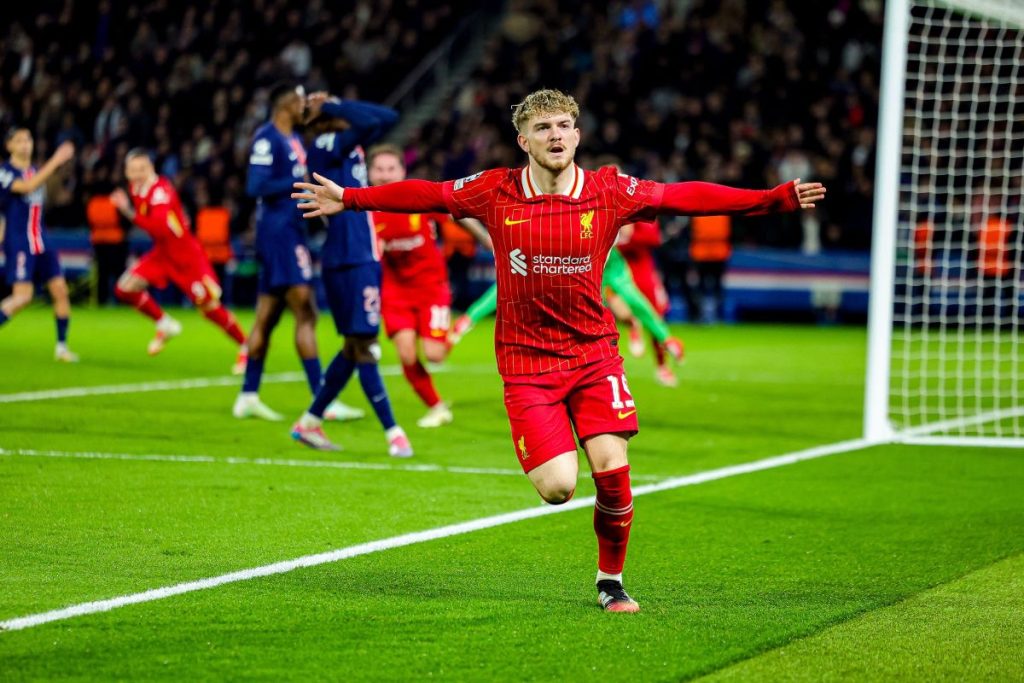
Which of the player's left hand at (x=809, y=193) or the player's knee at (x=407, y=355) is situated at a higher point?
the player's left hand at (x=809, y=193)

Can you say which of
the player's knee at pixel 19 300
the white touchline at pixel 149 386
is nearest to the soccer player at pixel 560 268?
the white touchline at pixel 149 386

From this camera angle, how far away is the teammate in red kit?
11.0 m

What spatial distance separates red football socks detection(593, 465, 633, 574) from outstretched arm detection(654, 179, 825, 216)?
3.40ft

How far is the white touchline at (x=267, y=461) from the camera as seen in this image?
897 cm

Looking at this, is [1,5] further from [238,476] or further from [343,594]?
[343,594]

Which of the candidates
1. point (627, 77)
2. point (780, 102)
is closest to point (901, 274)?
point (780, 102)

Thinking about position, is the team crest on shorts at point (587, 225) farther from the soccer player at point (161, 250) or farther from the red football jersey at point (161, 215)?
the red football jersey at point (161, 215)

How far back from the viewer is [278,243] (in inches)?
429

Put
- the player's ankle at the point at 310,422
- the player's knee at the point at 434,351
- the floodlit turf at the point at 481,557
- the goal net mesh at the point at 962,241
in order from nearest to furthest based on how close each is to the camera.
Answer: the floodlit turf at the point at 481,557, the player's ankle at the point at 310,422, the player's knee at the point at 434,351, the goal net mesh at the point at 962,241

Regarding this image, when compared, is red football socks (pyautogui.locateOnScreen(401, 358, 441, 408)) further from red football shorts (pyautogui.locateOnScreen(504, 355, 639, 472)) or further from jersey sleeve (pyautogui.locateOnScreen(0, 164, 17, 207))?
jersey sleeve (pyautogui.locateOnScreen(0, 164, 17, 207))

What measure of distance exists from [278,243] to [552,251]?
5.47 metres

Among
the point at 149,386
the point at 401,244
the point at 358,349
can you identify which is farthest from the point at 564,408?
the point at 149,386

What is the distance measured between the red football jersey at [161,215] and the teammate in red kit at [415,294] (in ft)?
14.9

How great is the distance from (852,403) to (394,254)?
4677mm
